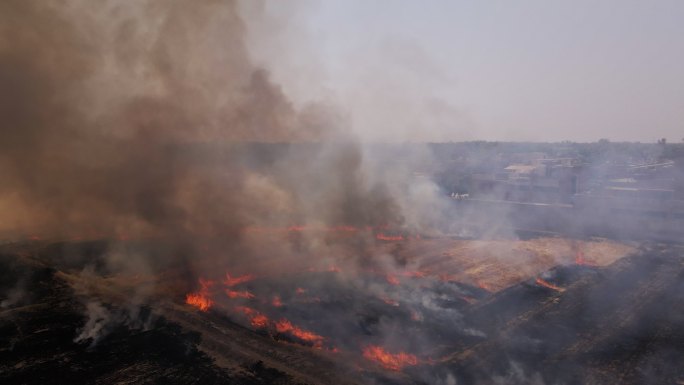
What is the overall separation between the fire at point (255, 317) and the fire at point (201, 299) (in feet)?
3.82

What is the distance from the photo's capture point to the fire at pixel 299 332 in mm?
11123

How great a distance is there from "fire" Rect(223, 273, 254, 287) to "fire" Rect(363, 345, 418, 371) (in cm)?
669

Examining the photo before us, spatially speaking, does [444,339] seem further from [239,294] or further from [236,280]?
[236,280]

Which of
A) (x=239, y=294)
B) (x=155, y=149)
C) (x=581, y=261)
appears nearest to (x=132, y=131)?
(x=155, y=149)

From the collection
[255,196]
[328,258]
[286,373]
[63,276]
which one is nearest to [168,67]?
[255,196]

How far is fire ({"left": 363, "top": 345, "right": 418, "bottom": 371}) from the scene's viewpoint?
9.91 m

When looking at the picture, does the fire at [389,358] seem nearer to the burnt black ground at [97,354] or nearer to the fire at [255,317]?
the burnt black ground at [97,354]

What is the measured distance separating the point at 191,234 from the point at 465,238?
15.2 metres

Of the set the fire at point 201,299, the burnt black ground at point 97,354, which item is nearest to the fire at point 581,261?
the burnt black ground at point 97,354

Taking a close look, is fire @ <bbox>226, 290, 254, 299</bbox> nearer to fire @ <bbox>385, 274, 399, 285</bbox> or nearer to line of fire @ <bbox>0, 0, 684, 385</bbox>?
line of fire @ <bbox>0, 0, 684, 385</bbox>

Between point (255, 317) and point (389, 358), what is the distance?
459cm

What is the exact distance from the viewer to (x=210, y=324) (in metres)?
12.2

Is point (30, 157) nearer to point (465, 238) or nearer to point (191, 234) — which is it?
point (191, 234)

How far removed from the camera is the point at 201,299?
1391 cm
